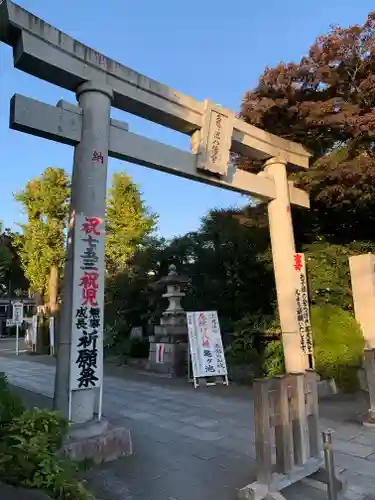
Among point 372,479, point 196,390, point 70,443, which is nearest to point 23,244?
point 196,390

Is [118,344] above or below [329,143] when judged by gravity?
below

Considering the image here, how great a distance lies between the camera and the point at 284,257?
7.94 m

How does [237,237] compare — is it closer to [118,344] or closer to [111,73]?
[118,344]

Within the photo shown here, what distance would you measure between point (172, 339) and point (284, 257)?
457cm

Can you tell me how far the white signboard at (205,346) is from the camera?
9.20m

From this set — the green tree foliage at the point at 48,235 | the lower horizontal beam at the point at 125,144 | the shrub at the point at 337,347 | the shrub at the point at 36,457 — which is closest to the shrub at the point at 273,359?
the shrub at the point at 337,347

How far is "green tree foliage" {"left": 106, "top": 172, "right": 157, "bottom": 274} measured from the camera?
71.6ft

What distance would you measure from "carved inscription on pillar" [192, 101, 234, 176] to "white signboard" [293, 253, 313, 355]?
8.38 feet

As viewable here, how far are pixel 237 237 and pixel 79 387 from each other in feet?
26.3

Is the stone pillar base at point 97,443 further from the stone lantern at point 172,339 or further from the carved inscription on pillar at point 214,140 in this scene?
the stone lantern at point 172,339

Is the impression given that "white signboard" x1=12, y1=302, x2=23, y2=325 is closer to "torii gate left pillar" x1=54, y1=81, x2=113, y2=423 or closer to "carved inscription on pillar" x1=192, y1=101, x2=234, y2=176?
"carved inscription on pillar" x1=192, y1=101, x2=234, y2=176

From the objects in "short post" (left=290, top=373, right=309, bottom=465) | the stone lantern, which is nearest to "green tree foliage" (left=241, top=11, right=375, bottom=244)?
the stone lantern

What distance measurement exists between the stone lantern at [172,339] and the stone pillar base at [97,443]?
20.9 ft

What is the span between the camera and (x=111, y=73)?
518cm
